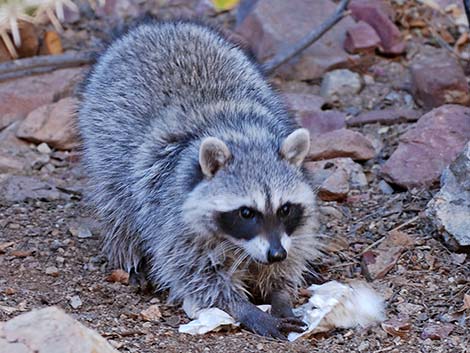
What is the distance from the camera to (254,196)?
443 centimetres

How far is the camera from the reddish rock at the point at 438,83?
22.3 ft

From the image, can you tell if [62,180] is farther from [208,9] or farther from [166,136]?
[208,9]

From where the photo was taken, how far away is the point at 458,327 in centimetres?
437

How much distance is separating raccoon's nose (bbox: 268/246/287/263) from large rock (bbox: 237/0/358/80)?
347 cm

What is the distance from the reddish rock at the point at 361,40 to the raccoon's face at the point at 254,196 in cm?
306

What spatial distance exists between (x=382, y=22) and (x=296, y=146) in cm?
333

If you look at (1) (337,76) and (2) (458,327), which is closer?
(2) (458,327)

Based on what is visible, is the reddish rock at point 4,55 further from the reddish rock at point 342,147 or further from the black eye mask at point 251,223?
the black eye mask at point 251,223

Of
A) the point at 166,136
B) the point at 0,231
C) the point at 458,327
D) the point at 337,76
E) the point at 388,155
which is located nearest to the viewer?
the point at 458,327

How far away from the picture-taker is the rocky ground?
Answer: 4.48 m

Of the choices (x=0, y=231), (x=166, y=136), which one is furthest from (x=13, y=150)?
(x=166, y=136)

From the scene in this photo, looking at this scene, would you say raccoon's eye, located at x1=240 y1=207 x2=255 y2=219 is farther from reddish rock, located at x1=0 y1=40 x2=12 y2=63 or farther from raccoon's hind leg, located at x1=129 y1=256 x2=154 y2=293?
reddish rock, located at x1=0 y1=40 x2=12 y2=63

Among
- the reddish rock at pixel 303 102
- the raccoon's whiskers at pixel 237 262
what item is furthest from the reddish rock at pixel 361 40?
the raccoon's whiskers at pixel 237 262

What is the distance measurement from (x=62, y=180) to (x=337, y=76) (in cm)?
235
